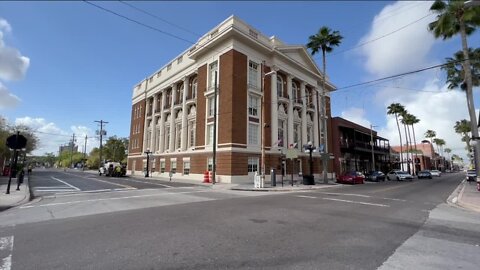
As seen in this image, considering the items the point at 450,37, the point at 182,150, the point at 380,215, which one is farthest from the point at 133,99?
the point at 380,215

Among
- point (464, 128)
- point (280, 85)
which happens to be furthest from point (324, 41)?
point (464, 128)

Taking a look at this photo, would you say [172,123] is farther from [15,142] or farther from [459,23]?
[459,23]

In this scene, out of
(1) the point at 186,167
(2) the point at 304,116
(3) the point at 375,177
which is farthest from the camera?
(2) the point at 304,116

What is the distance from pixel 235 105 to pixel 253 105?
3.56 m

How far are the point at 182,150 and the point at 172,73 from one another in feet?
46.0

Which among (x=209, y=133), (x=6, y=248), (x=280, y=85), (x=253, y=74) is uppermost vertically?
(x=253, y=74)

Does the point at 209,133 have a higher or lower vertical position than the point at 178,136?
lower

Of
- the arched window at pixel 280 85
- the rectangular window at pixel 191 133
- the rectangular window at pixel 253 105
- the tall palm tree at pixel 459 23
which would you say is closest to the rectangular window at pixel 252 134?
the rectangular window at pixel 253 105

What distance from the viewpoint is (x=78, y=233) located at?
7.20 m

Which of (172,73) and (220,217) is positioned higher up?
(172,73)

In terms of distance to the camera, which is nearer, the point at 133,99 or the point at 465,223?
the point at 465,223

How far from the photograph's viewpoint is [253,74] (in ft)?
113

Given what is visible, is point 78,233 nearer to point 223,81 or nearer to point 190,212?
point 190,212

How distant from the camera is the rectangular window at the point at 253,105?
33.2m
